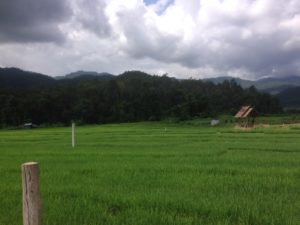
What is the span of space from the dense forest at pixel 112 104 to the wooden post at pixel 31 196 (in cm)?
8486

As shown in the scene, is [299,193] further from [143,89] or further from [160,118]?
[143,89]

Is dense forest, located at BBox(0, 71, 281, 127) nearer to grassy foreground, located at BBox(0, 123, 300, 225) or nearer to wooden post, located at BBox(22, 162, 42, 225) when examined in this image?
grassy foreground, located at BBox(0, 123, 300, 225)

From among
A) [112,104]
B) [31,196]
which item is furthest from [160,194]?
[112,104]

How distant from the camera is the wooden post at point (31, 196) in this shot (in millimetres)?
4031

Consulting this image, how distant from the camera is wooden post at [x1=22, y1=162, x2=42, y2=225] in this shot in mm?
4031

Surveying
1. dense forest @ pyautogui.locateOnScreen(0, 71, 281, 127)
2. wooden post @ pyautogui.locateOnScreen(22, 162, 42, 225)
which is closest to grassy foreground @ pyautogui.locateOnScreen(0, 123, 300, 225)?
wooden post @ pyautogui.locateOnScreen(22, 162, 42, 225)

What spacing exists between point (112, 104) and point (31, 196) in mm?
94413

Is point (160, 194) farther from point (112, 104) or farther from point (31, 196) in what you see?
point (112, 104)

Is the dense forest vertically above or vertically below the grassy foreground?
above

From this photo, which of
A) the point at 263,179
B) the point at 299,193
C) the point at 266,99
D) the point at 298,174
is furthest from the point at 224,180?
the point at 266,99

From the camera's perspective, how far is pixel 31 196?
4090 mm

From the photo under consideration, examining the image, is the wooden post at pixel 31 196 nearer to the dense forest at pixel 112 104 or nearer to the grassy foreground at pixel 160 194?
the grassy foreground at pixel 160 194

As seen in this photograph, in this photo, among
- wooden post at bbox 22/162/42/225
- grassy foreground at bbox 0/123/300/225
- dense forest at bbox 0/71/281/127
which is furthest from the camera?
dense forest at bbox 0/71/281/127

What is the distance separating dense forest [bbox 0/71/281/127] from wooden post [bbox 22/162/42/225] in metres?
84.9
